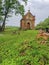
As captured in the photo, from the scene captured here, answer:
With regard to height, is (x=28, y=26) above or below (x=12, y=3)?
below

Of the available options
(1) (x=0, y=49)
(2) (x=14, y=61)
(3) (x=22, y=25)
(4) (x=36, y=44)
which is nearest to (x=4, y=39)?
(1) (x=0, y=49)

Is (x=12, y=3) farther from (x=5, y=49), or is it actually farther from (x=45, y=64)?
(x=45, y=64)

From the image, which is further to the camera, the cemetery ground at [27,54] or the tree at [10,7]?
the tree at [10,7]

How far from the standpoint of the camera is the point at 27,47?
90.7 feet

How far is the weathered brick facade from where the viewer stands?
Result: 60.5 m

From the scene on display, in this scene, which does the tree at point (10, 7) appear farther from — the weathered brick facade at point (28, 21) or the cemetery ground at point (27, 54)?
the cemetery ground at point (27, 54)

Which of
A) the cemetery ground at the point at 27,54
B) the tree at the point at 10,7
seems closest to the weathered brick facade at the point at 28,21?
the tree at the point at 10,7

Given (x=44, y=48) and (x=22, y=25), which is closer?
(x=44, y=48)

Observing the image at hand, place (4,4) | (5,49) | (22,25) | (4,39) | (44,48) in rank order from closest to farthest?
1. (44,48)
2. (5,49)
3. (4,39)
4. (4,4)
5. (22,25)

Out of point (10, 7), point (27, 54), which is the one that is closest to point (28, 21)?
point (10, 7)

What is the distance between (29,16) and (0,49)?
3058cm

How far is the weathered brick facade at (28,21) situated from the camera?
2382 inches

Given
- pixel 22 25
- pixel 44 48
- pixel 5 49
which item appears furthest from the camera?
pixel 22 25

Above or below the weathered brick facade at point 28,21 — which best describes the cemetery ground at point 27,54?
below
